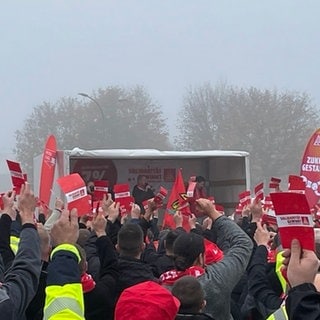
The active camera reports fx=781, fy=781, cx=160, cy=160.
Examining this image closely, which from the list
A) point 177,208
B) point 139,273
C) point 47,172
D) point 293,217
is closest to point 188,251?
point 139,273

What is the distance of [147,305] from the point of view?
3.33 m

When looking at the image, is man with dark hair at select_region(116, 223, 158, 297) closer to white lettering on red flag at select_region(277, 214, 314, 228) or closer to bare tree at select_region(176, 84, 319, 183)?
white lettering on red flag at select_region(277, 214, 314, 228)

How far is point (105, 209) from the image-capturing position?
22.3ft

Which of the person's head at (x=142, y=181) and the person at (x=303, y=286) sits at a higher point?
the person's head at (x=142, y=181)

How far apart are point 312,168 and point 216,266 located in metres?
7.14

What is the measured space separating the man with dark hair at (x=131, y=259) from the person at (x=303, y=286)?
7.52 feet

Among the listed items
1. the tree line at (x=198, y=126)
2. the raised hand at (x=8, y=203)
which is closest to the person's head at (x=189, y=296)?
the raised hand at (x=8, y=203)

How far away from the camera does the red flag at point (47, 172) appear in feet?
38.4

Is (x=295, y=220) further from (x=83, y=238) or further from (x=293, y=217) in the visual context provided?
(x=83, y=238)

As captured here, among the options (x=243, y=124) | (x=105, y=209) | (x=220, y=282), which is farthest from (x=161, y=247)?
(x=243, y=124)

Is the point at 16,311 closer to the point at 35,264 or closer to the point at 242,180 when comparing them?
the point at 35,264

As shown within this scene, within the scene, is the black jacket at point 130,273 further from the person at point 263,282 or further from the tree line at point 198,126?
the tree line at point 198,126

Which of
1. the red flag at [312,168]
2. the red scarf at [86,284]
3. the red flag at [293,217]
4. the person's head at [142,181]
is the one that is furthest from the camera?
the person's head at [142,181]

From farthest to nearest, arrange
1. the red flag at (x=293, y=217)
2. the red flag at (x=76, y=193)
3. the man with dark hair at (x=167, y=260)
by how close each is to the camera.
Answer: the red flag at (x=76, y=193)
the man with dark hair at (x=167, y=260)
the red flag at (x=293, y=217)
